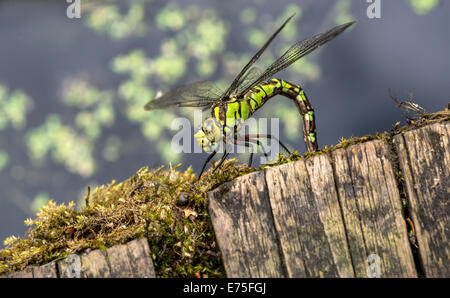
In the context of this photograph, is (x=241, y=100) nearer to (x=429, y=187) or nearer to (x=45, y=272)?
(x=429, y=187)

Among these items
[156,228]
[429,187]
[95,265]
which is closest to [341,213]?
[429,187]

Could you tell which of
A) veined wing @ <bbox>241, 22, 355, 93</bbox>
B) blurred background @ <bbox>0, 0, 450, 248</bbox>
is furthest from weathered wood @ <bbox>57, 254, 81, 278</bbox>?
blurred background @ <bbox>0, 0, 450, 248</bbox>

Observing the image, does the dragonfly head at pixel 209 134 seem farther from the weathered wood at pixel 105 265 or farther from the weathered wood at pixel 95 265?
the weathered wood at pixel 95 265

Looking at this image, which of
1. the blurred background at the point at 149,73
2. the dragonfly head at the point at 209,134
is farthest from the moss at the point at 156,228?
the blurred background at the point at 149,73

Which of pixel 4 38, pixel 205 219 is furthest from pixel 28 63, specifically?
pixel 205 219

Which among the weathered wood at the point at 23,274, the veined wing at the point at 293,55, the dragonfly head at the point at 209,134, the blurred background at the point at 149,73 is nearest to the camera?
the weathered wood at the point at 23,274
